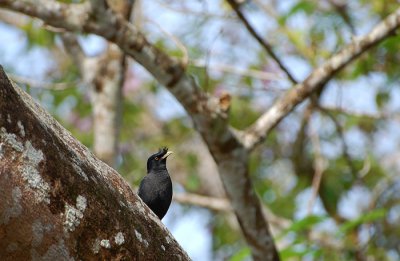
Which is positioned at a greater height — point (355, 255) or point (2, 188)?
point (355, 255)

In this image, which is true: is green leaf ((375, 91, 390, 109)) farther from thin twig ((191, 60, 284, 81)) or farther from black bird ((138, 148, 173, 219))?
black bird ((138, 148, 173, 219))

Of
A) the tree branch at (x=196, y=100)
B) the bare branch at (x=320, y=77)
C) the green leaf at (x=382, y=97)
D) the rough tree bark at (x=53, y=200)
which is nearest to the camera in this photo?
the rough tree bark at (x=53, y=200)

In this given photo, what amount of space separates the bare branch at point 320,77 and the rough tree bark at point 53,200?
2991 mm

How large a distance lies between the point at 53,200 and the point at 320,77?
3.66m

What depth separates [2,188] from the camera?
2240 millimetres

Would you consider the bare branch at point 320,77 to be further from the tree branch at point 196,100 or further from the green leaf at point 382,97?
the green leaf at point 382,97

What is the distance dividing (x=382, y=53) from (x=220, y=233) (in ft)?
16.4

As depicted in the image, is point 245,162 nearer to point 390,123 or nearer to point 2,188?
point 2,188

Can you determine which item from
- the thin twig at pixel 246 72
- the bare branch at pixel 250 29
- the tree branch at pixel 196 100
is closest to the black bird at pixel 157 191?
the tree branch at pixel 196 100

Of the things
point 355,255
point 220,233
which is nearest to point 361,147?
point 220,233

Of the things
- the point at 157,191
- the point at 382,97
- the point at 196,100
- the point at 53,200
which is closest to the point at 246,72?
the point at 382,97

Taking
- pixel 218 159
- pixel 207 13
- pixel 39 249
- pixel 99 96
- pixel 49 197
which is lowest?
pixel 39 249

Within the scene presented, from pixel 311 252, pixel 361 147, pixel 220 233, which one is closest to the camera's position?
pixel 311 252

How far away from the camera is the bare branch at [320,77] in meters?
5.64
